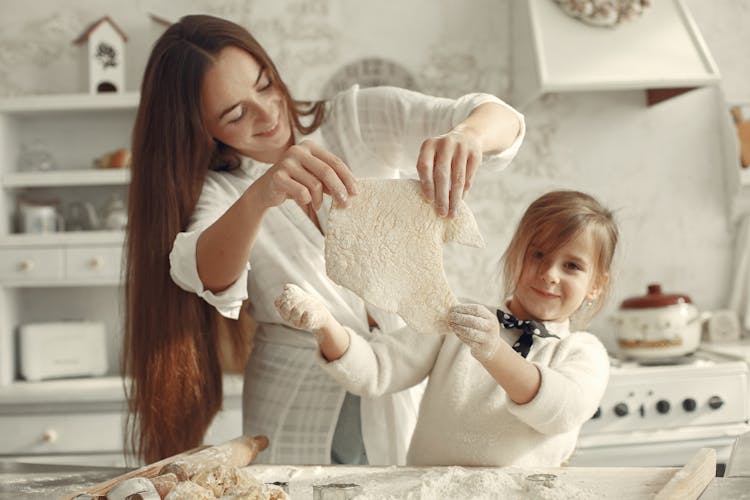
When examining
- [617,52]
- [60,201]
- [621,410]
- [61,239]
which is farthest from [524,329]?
[60,201]

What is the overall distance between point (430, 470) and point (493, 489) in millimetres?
123

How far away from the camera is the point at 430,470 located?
1.10m

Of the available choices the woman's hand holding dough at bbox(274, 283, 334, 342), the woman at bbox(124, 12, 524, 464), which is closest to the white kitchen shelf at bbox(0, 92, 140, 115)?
the woman at bbox(124, 12, 524, 464)

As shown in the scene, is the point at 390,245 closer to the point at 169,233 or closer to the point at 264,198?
the point at 264,198

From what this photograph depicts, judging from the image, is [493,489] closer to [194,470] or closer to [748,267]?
[194,470]

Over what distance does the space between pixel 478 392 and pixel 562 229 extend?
26 cm

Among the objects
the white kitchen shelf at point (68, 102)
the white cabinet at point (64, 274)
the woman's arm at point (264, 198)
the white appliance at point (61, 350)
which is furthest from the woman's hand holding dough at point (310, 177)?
the white appliance at point (61, 350)

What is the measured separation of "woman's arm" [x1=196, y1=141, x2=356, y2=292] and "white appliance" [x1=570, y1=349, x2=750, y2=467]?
129 cm

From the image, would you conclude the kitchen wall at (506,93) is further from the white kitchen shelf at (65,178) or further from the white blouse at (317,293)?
the white blouse at (317,293)

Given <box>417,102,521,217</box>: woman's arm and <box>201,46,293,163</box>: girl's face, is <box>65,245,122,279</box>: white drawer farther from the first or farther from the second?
<box>417,102,521,217</box>: woman's arm

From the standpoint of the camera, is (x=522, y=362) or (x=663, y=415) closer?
(x=522, y=362)

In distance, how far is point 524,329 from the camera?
4.02ft

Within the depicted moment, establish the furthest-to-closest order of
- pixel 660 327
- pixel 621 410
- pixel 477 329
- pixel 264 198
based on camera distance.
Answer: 1. pixel 660 327
2. pixel 621 410
3. pixel 264 198
4. pixel 477 329

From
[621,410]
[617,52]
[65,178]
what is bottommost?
[621,410]
